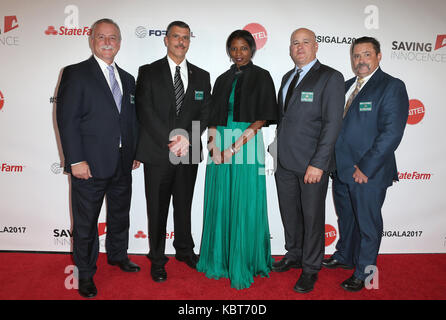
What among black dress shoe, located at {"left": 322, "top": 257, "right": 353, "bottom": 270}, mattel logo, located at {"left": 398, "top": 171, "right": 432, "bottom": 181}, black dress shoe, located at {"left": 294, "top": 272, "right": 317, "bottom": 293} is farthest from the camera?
mattel logo, located at {"left": 398, "top": 171, "right": 432, "bottom": 181}

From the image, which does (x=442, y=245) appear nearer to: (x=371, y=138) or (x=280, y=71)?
(x=371, y=138)

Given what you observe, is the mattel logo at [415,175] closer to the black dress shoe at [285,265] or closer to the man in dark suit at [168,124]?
the black dress shoe at [285,265]

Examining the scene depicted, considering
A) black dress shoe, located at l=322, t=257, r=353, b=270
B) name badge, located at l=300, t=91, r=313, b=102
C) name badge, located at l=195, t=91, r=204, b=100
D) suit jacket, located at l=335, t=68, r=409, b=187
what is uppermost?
name badge, located at l=195, t=91, r=204, b=100

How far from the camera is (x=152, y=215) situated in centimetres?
255

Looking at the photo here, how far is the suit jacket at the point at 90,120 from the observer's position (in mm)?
2213

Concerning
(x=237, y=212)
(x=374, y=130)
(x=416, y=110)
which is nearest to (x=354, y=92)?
(x=374, y=130)

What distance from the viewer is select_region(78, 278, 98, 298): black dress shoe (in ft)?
7.55

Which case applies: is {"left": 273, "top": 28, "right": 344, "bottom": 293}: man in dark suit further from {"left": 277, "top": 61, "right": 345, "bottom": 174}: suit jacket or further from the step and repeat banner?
the step and repeat banner

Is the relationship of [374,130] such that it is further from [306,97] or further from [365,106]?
[306,97]

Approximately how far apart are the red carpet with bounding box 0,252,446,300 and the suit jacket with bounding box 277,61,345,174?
1.10m

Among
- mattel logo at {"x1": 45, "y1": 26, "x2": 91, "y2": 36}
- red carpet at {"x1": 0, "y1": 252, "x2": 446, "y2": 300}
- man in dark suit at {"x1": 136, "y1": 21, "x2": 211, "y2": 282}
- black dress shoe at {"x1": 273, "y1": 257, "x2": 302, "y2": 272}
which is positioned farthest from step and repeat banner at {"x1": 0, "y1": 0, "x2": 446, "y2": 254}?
man in dark suit at {"x1": 136, "y1": 21, "x2": 211, "y2": 282}

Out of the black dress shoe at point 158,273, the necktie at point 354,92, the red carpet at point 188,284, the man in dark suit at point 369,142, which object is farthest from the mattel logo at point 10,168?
the necktie at point 354,92

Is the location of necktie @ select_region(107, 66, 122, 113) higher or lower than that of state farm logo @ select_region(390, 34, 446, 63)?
lower

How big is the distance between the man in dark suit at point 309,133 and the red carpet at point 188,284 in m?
0.24
